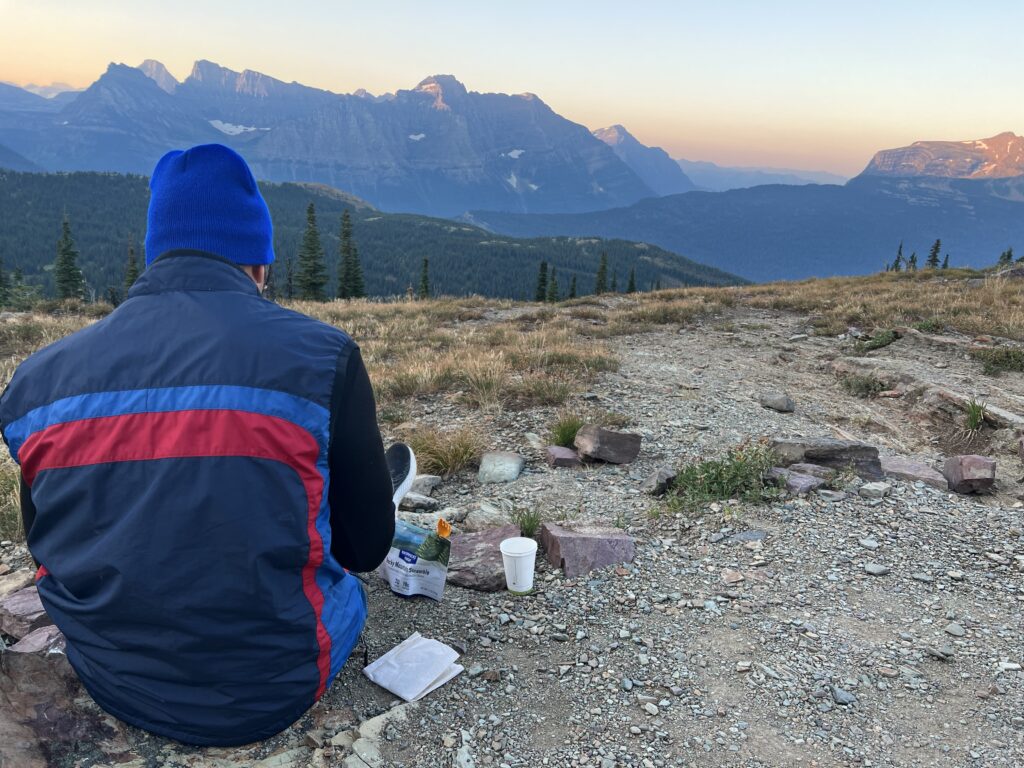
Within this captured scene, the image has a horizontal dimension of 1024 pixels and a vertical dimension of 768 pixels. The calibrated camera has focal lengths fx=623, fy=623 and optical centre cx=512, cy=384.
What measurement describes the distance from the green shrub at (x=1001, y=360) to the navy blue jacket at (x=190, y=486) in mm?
10497

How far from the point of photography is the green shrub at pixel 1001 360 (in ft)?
31.0

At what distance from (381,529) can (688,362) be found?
9.01 m

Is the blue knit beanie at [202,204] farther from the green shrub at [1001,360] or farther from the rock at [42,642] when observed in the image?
the green shrub at [1001,360]

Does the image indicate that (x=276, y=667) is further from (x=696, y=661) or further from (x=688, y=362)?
(x=688, y=362)

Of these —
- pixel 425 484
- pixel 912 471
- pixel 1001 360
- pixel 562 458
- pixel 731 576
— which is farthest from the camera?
pixel 1001 360

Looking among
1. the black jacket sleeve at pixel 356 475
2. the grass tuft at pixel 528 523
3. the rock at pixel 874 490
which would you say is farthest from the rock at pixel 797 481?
the black jacket sleeve at pixel 356 475

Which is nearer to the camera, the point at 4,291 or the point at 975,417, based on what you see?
the point at 975,417

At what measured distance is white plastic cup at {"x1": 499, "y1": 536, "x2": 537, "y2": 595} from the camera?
4023 mm

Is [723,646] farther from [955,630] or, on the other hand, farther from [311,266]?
[311,266]

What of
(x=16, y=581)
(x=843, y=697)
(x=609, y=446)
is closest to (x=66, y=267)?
(x=16, y=581)

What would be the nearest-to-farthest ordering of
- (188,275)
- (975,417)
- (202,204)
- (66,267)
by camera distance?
(188,275), (202,204), (975,417), (66,267)

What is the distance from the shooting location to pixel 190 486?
217 centimetres

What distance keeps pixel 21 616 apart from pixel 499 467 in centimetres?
371

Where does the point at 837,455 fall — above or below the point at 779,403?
above
